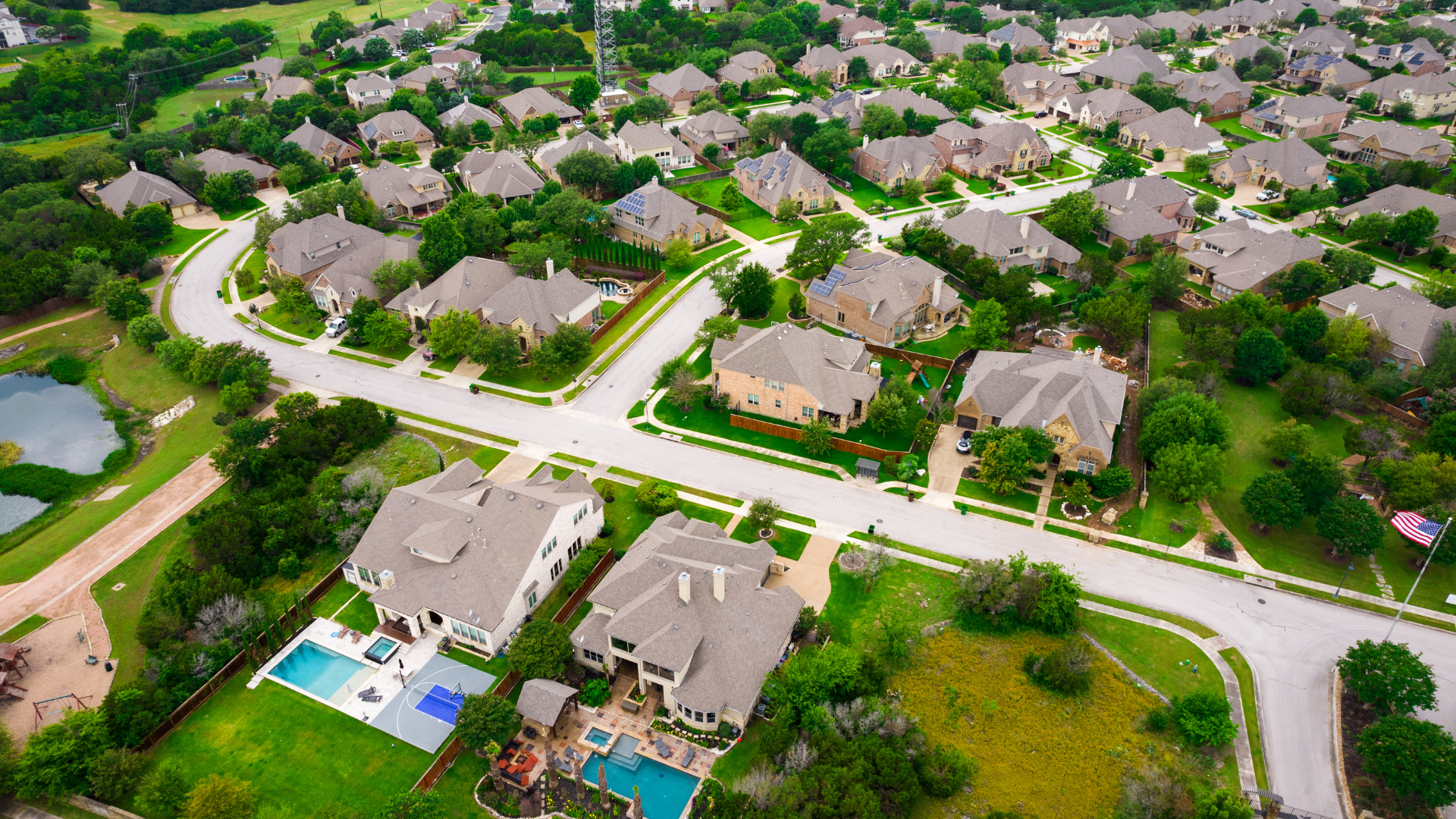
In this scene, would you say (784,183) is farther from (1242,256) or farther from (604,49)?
(604,49)

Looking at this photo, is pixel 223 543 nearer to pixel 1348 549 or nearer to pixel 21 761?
pixel 21 761

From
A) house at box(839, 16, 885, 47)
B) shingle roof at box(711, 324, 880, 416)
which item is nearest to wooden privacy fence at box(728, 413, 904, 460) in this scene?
shingle roof at box(711, 324, 880, 416)

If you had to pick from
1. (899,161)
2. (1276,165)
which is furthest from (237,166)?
(1276,165)

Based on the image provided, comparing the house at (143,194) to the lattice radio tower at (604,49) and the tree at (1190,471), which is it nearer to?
the lattice radio tower at (604,49)

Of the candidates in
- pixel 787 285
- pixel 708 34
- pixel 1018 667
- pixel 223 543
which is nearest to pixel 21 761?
pixel 223 543

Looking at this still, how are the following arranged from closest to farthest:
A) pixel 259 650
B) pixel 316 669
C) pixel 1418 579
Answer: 1. pixel 316 669
2. pixel 259 650
3. pixel 1418 579

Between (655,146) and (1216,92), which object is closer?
(655,146)
